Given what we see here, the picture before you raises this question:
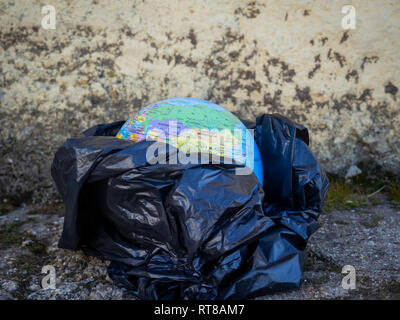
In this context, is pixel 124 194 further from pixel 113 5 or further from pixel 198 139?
pixel 113 5

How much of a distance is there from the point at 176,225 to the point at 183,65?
1903mm

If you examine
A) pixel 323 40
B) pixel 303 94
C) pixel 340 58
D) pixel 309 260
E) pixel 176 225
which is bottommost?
pixel 309 260

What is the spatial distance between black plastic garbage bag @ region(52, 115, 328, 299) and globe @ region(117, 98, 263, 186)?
0.51 feet

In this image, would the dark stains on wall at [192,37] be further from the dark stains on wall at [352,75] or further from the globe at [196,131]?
the dark stains on wall at [352,75]

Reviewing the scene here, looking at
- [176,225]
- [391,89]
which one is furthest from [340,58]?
[176,225]

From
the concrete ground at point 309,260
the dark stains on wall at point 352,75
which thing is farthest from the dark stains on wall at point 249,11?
the concrete ground at point 309,260

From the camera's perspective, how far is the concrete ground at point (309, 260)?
6.84 feet

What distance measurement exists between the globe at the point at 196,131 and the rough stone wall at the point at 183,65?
1.13 meters

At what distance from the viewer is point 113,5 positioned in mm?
3354

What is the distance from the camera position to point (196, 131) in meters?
2.21

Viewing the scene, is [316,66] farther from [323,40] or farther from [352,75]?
[352,75]

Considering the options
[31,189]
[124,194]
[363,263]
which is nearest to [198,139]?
[124,194]

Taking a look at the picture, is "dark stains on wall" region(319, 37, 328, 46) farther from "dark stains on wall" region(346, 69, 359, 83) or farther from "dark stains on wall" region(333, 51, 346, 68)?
"dark stains on wall" region(346, 69, 359, 83)

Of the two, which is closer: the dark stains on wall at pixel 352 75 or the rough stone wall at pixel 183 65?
the rough stone wall at pixel 183 65
